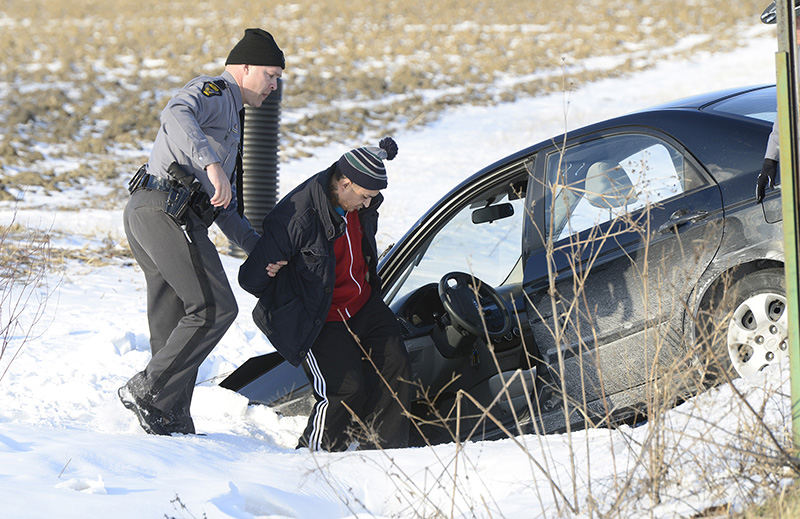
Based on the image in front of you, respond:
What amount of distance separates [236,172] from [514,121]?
1446cm

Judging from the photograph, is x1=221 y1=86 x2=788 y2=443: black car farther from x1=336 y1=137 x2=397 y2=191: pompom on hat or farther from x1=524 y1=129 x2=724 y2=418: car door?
x1=336 y1=137 x2=397 y2=191: pompom on hat

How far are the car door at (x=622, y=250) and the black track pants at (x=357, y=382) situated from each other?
0.70 metres

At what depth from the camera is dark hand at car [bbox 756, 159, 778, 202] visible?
3.55 metres

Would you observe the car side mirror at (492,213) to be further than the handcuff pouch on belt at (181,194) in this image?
Yes

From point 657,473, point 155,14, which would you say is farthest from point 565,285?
point 155,14

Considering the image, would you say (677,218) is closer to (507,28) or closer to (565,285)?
(565,285)

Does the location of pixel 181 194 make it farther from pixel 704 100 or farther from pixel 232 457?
pixel 704 100

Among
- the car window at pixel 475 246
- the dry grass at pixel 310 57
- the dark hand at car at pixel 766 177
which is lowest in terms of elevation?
the car window at pixel 475 246

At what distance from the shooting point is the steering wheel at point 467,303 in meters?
4.61

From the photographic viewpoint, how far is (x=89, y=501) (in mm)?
2982

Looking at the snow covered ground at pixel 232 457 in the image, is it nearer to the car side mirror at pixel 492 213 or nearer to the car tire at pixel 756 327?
the car tire at pixel 756 327

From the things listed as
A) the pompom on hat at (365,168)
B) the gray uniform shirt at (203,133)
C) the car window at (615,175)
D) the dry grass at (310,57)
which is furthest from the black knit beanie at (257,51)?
the dry grass at (310,57)

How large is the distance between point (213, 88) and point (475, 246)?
1753mm

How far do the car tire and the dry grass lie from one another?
7295mm
